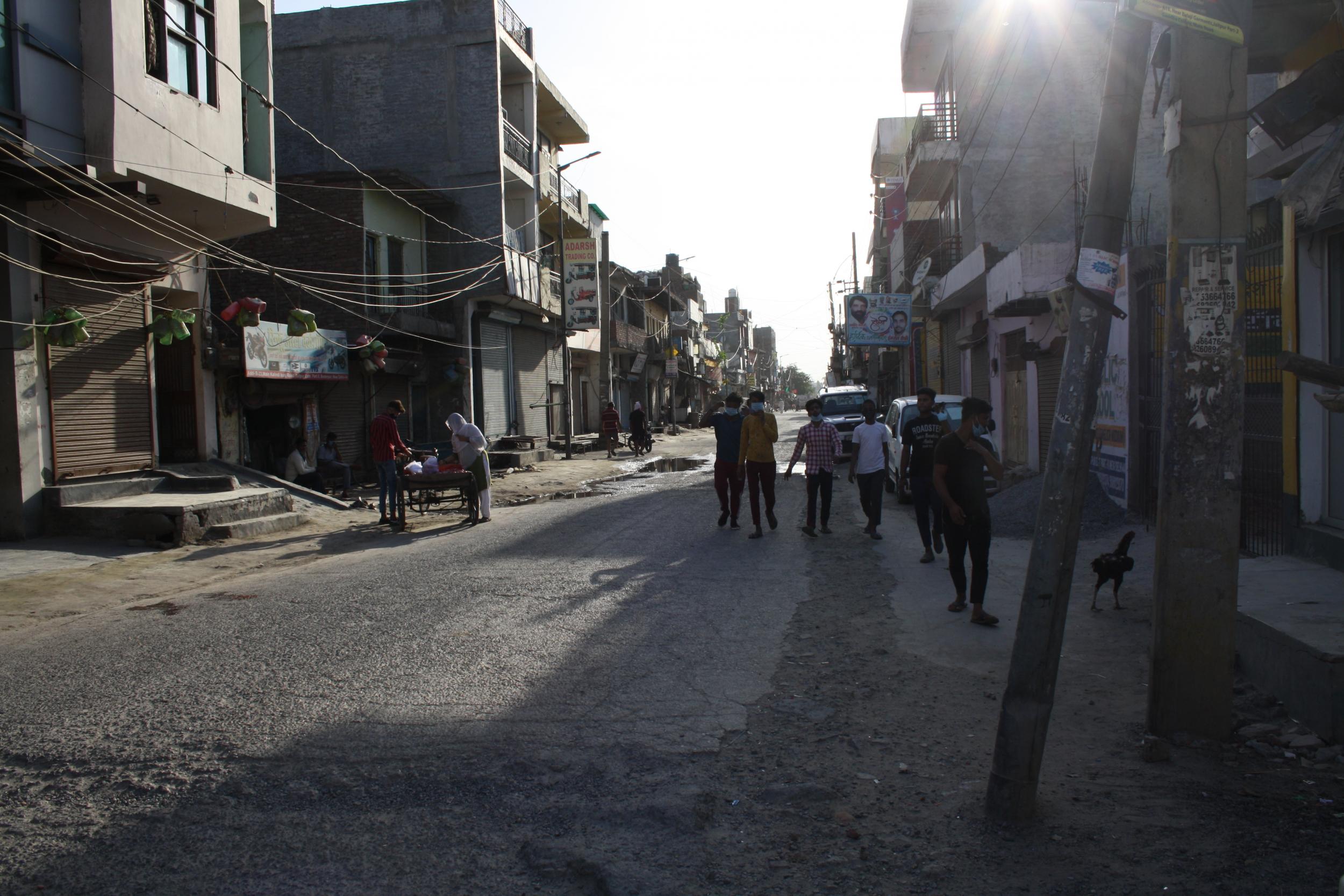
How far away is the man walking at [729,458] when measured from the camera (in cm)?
1232

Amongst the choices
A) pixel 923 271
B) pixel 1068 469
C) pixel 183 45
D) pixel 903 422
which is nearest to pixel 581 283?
pixel 923 271

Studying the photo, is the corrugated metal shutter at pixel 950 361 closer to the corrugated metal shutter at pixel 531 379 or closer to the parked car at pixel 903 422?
the parked car at pixel 903 422

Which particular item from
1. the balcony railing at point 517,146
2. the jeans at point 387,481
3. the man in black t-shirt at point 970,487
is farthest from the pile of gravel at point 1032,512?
the balcony railing at point 517,146

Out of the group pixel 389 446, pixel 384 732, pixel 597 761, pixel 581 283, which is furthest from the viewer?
pixel 581 283

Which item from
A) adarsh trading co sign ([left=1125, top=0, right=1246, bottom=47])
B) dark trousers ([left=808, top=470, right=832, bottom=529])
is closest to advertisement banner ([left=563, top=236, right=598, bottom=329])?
dark trousers ([left=808, top=470, right=832, bottom=529])

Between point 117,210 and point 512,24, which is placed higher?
point 512,24

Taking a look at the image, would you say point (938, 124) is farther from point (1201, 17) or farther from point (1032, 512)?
point (1201, 17)

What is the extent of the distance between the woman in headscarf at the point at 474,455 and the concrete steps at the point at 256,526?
8.60 feet

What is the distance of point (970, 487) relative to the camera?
23.5ft

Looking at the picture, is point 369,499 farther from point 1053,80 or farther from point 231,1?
point 1053,80

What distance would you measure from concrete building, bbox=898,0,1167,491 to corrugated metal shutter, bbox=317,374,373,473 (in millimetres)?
14636

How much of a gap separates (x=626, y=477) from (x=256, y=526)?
404 inches

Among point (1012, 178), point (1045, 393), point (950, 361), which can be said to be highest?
point (1012, 178)

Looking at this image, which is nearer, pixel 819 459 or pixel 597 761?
pixel 597 761
